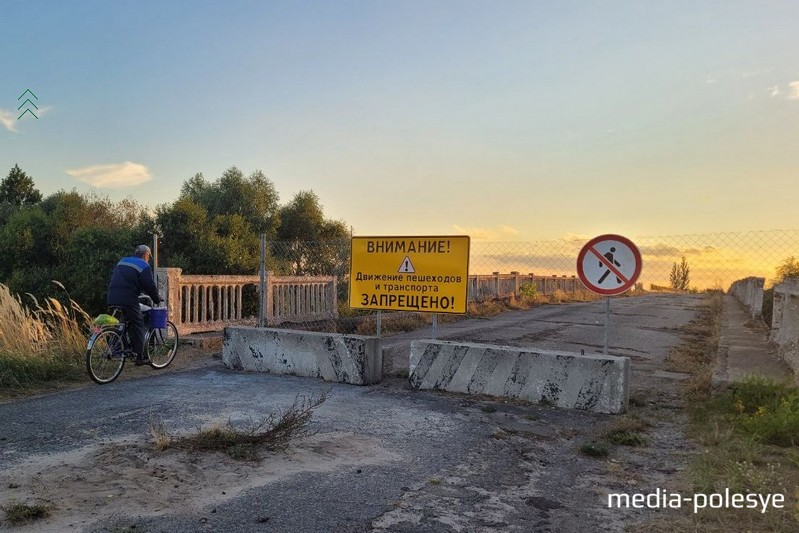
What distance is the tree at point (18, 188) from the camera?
1933 inches

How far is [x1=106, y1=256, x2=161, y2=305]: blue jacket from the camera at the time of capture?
8.73 m

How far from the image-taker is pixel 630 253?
719 centimetres

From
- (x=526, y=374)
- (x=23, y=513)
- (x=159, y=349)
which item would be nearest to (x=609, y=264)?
(x=526, y=374)

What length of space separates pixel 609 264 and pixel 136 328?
6790 mm

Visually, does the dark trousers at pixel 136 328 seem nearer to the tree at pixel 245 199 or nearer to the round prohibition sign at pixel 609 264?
the round prohibition sign at pixel 609 264

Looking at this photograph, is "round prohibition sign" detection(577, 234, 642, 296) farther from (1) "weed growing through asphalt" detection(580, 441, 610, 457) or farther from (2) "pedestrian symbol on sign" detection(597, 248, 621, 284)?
(1) "weed growing through asphalt" detection(580, 441, 610, 457)

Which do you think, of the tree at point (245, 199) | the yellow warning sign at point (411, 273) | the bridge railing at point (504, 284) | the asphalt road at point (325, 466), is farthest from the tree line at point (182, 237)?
the asphalt road at point (325, 466)

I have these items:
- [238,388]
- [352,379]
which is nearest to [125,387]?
[238,388]

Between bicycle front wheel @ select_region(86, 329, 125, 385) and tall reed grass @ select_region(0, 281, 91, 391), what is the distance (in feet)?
1.68

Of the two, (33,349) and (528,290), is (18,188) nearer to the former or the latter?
(528,290)

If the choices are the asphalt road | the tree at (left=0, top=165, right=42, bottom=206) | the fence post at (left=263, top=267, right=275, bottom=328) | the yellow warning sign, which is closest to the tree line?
the fence post at (left=263, top=267, right=275, bottom=328)

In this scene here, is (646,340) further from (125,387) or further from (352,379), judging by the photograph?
(125,387)

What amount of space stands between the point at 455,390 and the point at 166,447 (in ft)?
12.4

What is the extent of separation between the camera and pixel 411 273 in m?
8.64
